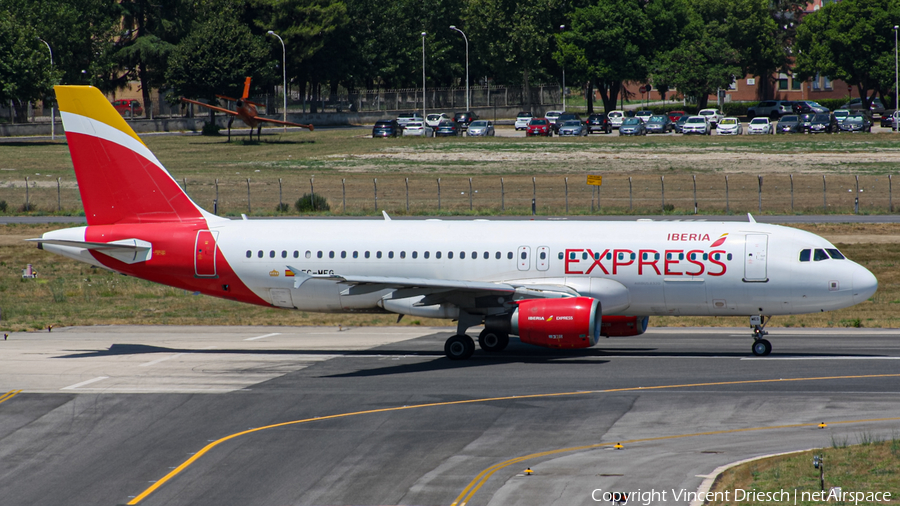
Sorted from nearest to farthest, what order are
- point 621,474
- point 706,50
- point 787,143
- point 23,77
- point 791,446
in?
point 621,474
point 791,446
point 787,143
point 23,77
point 706,50

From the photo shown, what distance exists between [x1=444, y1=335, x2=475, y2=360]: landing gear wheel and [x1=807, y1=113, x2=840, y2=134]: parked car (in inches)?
3385

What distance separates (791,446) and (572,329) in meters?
8.31

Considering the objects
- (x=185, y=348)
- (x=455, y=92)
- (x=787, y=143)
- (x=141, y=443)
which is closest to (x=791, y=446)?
(x=141, y=443)

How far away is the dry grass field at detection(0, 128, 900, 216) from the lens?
69.9 m

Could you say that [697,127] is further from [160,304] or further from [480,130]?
[160,304]

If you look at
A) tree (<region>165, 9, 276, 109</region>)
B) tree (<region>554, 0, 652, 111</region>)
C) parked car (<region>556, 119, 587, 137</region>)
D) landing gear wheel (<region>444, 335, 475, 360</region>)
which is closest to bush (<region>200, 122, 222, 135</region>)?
tree (<region>165, 9, 276, 109</region>)

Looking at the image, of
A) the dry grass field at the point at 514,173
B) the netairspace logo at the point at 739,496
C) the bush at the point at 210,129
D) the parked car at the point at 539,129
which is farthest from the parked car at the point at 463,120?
the netairspace logo at the point at 739,496

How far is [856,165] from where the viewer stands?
272 feet

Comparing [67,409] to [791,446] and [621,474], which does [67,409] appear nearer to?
[621,474]

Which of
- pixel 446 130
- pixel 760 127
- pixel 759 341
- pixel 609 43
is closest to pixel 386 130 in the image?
pixel 446 130

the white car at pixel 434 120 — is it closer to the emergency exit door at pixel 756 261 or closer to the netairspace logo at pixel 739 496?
the emergency exit door at pixel 756 261

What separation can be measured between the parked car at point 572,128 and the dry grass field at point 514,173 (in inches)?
152

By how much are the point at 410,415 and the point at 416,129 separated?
94.2 meters

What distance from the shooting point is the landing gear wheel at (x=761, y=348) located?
2962 centimetres
